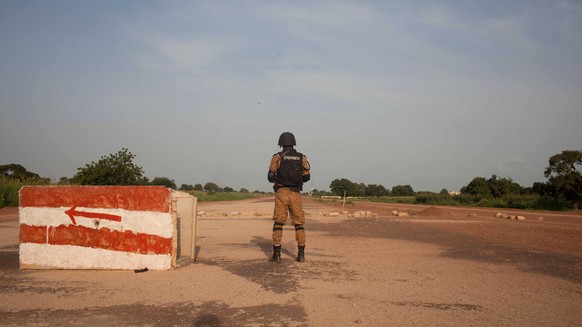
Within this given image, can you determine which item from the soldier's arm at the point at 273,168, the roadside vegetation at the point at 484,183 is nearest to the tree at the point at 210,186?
the roadside vegetation at the point at 484,183

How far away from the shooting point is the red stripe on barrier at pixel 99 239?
20.1 ft

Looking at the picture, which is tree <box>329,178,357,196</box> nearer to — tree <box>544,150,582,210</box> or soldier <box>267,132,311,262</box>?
tree <box>544,150,582,210</box>

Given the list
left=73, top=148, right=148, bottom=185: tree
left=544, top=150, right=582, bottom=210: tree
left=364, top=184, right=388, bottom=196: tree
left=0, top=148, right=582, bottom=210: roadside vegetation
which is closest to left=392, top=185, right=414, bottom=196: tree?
left=364, top=184, right=388, bottom=196: tree

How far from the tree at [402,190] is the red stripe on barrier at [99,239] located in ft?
426

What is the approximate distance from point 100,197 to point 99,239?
0.61 meters

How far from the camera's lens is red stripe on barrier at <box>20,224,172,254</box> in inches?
242

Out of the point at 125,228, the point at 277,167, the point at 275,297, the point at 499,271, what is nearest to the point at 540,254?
the point at 499,271

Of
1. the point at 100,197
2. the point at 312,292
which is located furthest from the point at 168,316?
the point at 100,197

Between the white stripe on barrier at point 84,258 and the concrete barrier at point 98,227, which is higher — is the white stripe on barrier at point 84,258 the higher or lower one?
the lower one

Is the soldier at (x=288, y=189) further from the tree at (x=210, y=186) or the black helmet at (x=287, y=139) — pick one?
the tree at (x=210, y=186)

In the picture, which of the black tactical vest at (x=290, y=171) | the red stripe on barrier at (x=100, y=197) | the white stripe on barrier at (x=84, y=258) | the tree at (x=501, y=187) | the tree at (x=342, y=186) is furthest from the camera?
the tree at (x=342, y=186)

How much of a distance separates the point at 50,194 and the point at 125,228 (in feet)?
4.50

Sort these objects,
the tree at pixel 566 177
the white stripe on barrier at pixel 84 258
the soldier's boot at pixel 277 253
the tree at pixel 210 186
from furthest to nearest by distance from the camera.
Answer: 1. the tree at pixel 210 186
2. the tree at pixel 566 177
3. the soldier's boot at pixel 277 253
4. the white stripe on barrier at pixel 84 258

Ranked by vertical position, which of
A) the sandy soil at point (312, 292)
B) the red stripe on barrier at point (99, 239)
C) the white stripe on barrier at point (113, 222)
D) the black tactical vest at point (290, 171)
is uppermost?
the black tactical vest at point (290, 171)
